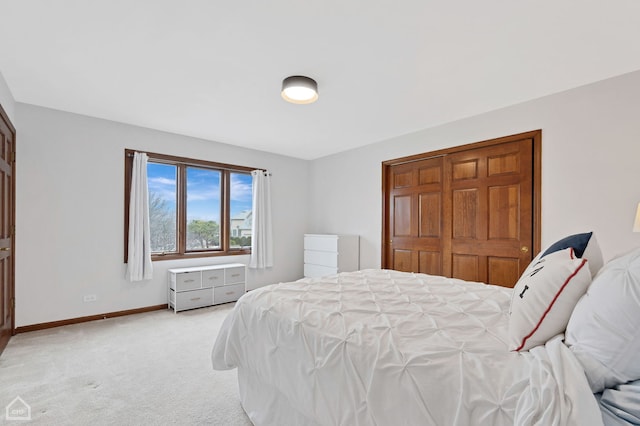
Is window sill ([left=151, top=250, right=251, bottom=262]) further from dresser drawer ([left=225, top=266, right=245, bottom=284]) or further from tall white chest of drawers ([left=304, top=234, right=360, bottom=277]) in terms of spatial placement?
tall white chest of drawers ([left=304, top=234, right=360, bottom=277])

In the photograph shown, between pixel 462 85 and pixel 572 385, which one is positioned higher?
pixel 462 85

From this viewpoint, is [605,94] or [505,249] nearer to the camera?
[605,94]

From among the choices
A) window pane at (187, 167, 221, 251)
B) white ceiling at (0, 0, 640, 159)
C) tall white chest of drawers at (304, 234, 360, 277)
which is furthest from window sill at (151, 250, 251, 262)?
white ceiling at (0, 0, 640, 159)

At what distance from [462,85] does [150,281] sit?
4443 mm

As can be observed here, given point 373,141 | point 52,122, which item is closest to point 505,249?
point 373,141

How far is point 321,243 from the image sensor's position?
532 cm

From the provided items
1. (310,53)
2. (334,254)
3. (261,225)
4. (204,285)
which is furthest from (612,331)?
(261,225)

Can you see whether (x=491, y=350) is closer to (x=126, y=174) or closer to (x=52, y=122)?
(x=126, y=174)

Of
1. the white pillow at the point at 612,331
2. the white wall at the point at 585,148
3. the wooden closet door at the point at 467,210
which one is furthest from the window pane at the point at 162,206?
the white pillow at the point at 612,331

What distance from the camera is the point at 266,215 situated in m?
5.39

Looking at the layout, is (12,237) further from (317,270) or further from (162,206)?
(317,270)

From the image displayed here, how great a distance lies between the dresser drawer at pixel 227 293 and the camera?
4498mm

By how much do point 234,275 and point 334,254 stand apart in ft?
5.28

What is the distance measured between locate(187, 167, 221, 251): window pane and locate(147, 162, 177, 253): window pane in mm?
226
